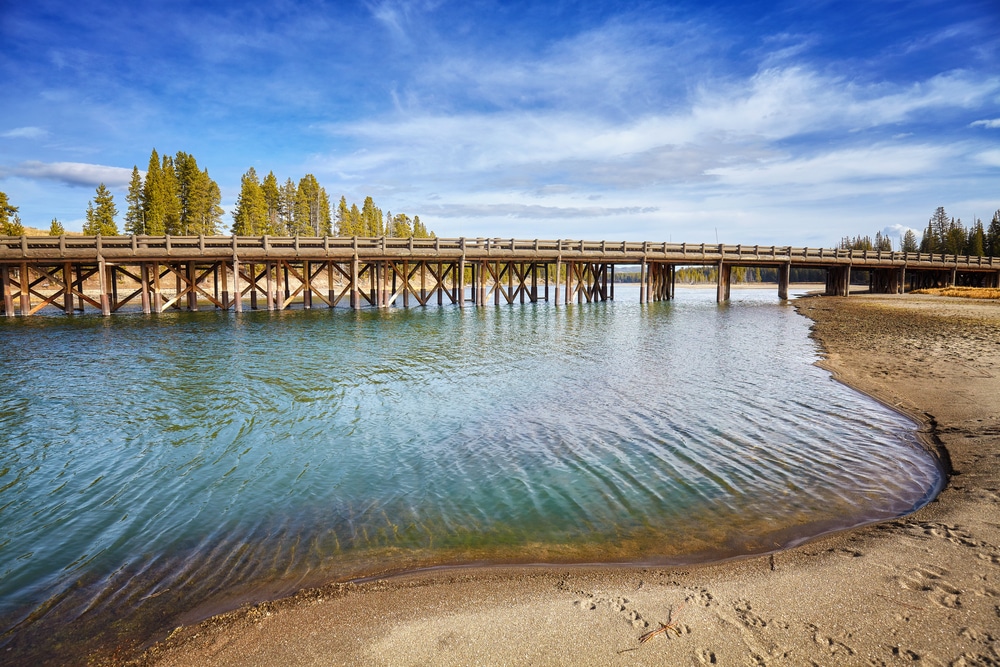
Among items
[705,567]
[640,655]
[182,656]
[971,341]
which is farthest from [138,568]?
[971,341]

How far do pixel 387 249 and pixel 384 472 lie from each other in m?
31.3

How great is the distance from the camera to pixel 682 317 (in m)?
35.0

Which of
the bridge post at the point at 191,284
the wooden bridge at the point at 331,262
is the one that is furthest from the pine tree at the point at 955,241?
the bridge post at the point at 191,284

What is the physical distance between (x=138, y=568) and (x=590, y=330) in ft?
76.4

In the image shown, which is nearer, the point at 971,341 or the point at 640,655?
the point at 640,655

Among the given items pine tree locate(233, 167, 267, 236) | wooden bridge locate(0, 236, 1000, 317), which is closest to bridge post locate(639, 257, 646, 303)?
wooden bridge locate(0, 236, 1000, 317)

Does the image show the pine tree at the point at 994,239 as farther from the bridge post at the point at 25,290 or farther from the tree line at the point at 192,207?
the bridge post at the point at 25,290

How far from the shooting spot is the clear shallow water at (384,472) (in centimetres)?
542

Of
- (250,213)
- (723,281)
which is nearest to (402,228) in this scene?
(250,213)

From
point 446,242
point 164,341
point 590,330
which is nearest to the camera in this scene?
point 164,341

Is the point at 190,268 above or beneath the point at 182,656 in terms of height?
above

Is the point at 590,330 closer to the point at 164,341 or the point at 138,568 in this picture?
the point at 164,341

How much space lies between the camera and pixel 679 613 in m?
4.32

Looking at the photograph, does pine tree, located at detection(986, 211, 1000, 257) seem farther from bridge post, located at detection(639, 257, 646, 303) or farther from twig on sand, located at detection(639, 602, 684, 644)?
twig on sand, located at detection(639, 602, 684, 644)
